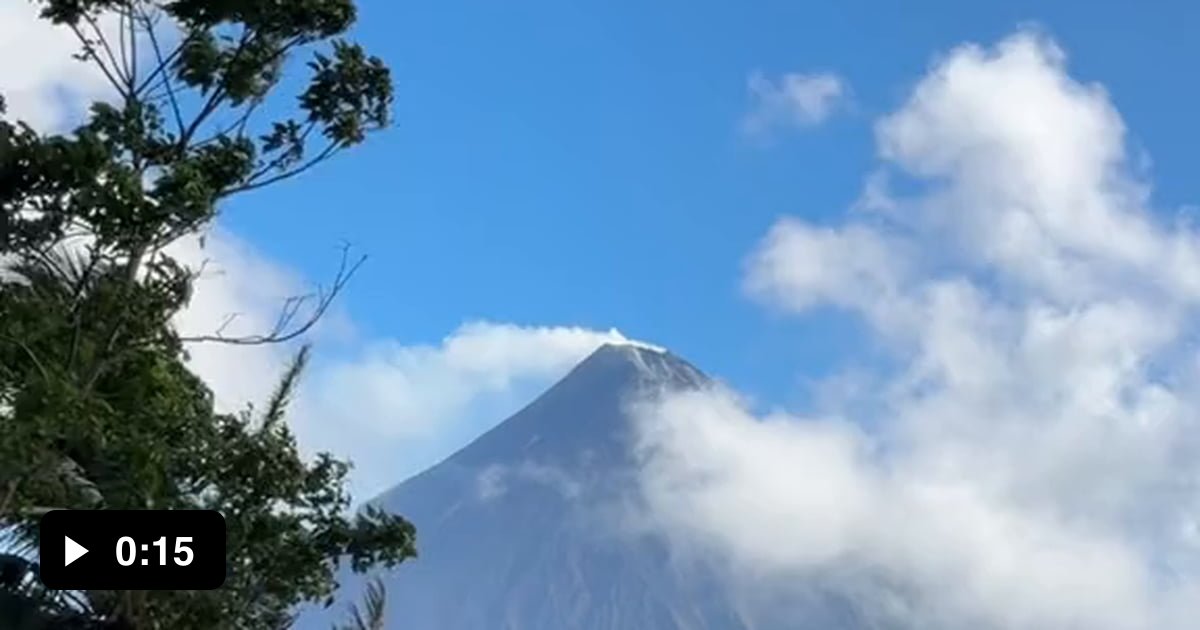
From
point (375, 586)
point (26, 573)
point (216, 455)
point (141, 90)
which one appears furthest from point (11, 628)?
point (141, 90)

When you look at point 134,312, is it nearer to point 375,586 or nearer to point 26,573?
point 26,573

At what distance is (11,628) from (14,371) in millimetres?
1657

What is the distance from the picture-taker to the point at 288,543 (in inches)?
458

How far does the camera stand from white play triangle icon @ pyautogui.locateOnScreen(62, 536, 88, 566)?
7.61 m

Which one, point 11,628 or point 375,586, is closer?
Answer: point 11,628

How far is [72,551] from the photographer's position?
7656 millimetres

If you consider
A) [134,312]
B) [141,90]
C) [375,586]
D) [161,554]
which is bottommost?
[161,554]
